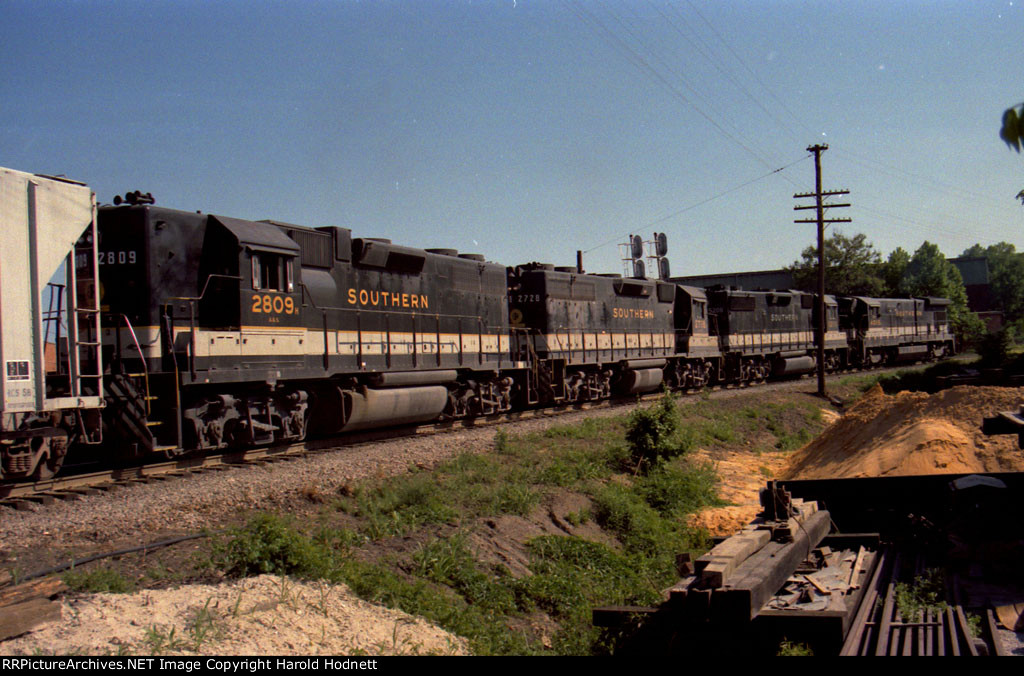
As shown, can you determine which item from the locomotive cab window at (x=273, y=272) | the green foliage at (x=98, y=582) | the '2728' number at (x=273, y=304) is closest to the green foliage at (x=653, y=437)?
the '2728' number at (x=273, y=304)

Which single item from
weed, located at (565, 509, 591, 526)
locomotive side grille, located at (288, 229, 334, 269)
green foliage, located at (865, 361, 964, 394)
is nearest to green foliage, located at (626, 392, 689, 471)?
weed, located at (565, 509, 591, 526)

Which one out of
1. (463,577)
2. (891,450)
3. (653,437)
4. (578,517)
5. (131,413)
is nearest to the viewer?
(463,577)

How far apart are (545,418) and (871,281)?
199 ft

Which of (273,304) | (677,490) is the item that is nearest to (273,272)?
(273,304)

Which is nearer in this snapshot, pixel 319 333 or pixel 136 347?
pixel 136 347

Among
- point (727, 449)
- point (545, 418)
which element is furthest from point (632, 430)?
point (727, 449)

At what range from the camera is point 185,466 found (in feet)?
35.6

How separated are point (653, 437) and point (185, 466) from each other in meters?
8.23

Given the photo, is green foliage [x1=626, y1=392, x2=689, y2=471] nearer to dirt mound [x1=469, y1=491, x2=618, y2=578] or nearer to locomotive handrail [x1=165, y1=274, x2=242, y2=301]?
dirt mound [x1=469, y1=491, x2=618, y2=578]

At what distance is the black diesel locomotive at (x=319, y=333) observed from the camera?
35.2 feet

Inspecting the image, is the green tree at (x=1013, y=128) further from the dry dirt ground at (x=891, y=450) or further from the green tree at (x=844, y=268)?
the green tree at (x=844, y=268)

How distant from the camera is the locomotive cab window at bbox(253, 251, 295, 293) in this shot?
12.1m

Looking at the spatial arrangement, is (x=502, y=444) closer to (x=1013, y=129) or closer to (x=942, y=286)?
(x=1013, y=129)

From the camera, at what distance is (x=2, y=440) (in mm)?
8383
